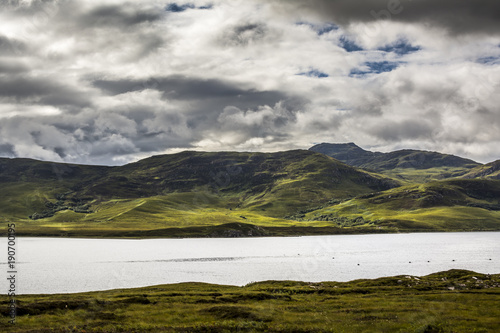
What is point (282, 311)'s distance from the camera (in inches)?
2425

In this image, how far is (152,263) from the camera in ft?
556

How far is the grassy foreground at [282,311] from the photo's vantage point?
165 feet

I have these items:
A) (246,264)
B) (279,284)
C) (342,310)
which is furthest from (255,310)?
(246,264)

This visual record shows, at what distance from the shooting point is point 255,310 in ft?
197

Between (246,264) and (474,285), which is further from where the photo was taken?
(246,264)

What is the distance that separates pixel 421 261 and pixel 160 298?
132 metres

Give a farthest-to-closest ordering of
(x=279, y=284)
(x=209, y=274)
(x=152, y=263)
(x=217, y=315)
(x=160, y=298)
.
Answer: (x=152, y=263) → (x=209, y=274) → (x=279, y=284) → (x=160, y=298) → (x=217, y=315)

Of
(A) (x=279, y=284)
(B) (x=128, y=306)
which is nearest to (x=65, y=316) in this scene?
(B) (x=128, y=306)

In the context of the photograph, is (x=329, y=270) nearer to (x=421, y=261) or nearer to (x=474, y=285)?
(x=421, y=261)

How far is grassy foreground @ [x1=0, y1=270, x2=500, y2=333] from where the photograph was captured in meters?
50.4

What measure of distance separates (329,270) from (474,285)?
63.5 m

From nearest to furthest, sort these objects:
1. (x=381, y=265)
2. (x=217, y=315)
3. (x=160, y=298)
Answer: (x=217, y=315), (x=160, y=298), (x=381, y=265)

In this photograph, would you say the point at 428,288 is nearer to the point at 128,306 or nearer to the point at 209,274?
the point at 128,306

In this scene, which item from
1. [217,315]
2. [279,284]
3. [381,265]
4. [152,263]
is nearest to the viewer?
[217,315]
